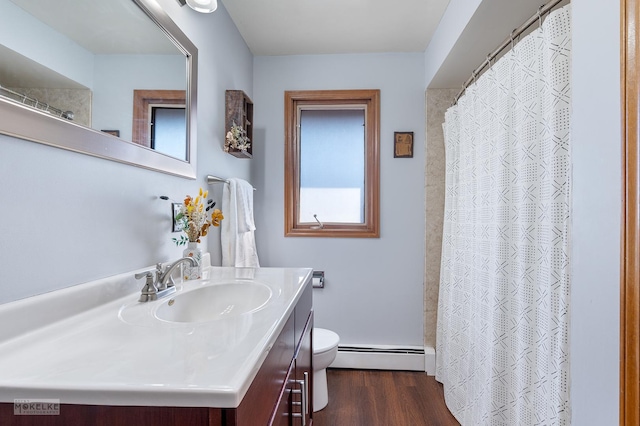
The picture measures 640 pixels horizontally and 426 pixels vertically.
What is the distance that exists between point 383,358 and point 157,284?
6.03 feet

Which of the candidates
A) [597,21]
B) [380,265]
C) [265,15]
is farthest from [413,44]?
[597,21]

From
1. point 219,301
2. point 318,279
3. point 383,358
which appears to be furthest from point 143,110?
point 383,358

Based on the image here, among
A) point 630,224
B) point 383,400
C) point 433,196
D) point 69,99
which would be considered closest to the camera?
point 630,224

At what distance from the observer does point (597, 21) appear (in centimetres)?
71

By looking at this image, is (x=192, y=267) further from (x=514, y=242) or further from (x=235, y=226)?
(x=514, y=242)

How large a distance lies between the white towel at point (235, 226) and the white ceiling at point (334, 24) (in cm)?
105

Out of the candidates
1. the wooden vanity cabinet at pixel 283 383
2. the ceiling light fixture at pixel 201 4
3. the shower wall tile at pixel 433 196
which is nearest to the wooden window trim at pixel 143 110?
the ceiling light fixture at pixel 201 4

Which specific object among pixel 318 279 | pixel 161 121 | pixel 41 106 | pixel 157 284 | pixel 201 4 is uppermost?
pixel 201 4

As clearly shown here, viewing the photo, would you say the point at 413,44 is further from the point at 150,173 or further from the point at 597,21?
the point at 150,173

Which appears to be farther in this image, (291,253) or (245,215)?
(291,253)

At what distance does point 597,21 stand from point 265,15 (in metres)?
1.76

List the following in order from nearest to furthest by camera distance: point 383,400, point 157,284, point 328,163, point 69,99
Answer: point 69,99, point 157,284, point 383,400, point 328,163

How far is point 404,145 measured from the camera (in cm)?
238

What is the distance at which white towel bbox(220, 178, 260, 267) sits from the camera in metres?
1.78
